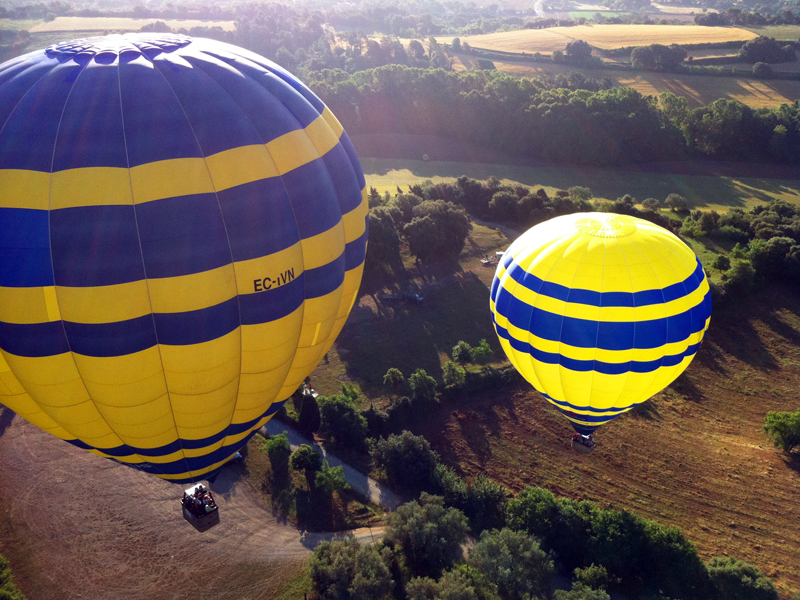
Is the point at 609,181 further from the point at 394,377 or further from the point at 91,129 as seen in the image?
the point at 91,129

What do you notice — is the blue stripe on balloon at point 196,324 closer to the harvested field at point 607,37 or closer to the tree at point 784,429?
the tree at point 784,429

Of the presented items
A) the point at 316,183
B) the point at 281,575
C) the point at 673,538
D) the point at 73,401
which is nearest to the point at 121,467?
the point at 281,575

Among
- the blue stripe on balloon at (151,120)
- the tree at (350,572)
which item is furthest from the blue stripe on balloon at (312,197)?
the tree at (350,572)

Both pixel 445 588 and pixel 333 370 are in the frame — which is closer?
pixel 445 588

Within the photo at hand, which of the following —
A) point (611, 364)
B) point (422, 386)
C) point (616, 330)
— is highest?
point (616, 330)

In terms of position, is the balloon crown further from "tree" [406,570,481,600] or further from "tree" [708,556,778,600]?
"tree" [708,556,778,600]

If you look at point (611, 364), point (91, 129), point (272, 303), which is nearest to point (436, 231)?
point (611, 364)

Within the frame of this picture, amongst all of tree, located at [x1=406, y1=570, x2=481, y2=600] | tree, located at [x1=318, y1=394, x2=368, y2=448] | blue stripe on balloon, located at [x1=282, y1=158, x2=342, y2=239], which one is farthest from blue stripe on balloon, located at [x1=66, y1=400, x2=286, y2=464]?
tree, located at [x1=318, y1=394, x2=368, y2=448]
